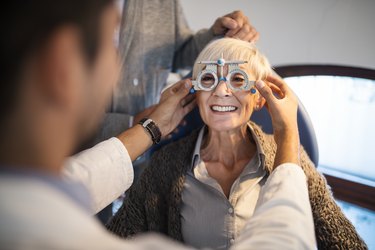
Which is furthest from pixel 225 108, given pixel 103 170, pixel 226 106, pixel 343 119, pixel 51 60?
pixel 343 119

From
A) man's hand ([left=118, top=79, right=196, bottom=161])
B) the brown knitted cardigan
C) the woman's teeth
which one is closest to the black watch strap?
man's hand ([left=118, top=79, right=196, bottom=161])

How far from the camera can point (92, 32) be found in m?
0.42

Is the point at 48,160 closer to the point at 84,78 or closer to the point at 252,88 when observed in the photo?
the point at 84,78

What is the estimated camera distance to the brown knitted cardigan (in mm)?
1150

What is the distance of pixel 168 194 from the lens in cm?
127

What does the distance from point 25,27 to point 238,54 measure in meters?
0.93

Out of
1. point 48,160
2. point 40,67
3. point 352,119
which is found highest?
point 40,67

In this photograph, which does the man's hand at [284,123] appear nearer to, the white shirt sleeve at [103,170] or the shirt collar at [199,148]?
the shirt collar at [199,148]

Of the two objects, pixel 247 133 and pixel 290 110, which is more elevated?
pixel 290 110

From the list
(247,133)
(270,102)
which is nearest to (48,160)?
(270,102)

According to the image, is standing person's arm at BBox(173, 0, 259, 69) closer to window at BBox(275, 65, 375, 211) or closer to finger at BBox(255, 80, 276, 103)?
finger at BBox(255, 80, 276, 103)

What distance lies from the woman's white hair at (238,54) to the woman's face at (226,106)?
0.03m

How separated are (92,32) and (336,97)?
1976 millimetres

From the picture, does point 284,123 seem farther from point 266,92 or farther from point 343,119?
point 343,119
